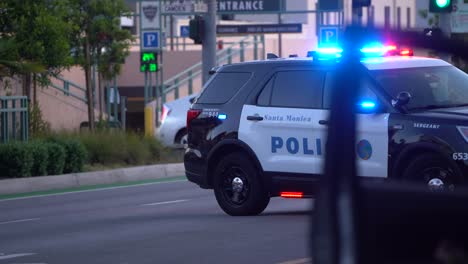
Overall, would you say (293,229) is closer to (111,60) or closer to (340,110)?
(340,110)

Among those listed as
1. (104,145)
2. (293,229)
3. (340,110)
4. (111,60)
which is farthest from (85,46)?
(340,110)

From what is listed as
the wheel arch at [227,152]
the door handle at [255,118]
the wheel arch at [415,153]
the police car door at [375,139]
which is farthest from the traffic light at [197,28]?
the wheel arch at [415,153]

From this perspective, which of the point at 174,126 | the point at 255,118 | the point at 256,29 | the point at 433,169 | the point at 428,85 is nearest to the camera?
the point at 433,169

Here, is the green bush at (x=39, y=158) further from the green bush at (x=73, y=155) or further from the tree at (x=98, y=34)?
the tree at (x=98, y=34)

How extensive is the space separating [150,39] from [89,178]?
901cm

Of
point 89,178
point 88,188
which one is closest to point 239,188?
point 88,188

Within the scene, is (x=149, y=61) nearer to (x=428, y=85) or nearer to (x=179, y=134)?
(x=179, y=134)

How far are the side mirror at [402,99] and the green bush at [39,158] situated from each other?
948cm

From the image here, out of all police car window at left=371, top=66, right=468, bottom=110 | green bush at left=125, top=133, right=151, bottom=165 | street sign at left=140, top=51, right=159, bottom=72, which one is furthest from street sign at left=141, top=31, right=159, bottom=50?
police car window at left=371, top=66, right=468, bottom=110

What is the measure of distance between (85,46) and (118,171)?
10029 mm

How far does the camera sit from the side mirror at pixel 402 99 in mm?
10742

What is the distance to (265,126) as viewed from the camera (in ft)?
39.6

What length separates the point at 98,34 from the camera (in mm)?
30016

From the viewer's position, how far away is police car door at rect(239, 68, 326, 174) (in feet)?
38.0
